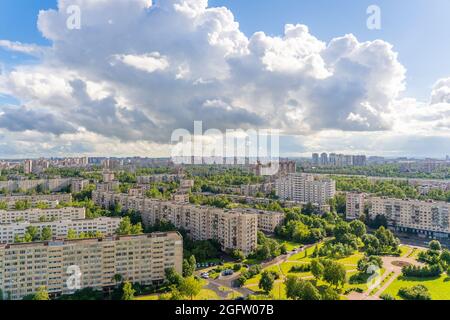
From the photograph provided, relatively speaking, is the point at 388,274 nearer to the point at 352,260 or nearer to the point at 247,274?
the point at 352,260

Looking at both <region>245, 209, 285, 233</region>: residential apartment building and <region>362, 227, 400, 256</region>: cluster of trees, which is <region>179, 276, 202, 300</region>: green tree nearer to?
<region>362, 227, 400, 256</region>: cluster of trees

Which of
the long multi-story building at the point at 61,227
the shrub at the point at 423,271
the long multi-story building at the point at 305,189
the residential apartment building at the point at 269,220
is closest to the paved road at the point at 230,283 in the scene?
the shrub at the point at 423,271

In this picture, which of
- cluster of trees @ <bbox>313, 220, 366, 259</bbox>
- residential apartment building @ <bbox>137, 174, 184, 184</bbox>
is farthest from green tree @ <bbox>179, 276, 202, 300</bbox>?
residential apartment building @ <bbox>137, 174, 184, 184</bbox>

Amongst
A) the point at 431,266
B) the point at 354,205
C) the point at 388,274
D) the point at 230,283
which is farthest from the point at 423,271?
the point at 354,205

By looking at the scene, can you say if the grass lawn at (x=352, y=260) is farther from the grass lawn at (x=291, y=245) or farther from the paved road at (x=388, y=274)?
the grass lawn at (x=291, y=245)
